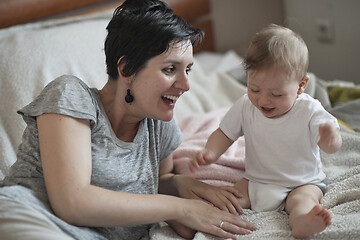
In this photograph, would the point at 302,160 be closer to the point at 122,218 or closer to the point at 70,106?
the point at 122,218

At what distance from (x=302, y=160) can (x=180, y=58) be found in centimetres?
44

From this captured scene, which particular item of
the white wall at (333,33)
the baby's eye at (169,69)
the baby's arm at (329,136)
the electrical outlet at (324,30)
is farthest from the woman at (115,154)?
the electrical outlet at (324,30)

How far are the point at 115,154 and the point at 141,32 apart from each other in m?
0.33

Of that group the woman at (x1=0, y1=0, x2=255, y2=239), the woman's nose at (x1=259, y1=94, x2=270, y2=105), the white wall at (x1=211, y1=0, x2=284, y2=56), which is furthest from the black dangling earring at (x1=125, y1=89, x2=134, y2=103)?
the white wall at (x1=211, y1=0, x2=284, y2=56)

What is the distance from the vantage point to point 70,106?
110 cm

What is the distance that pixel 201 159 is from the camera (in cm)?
126

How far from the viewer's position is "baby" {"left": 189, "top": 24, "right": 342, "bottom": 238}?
1.12m

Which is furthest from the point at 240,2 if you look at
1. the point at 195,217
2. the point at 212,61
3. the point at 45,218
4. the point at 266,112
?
the point at 45,218

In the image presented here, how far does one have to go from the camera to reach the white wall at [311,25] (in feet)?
7.47

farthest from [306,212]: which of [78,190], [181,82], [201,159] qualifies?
[78,190]

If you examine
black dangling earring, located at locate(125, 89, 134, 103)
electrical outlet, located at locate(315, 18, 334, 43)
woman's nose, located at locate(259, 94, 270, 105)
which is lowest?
electrical outlet, located at locate(315, 18, 334, 43)

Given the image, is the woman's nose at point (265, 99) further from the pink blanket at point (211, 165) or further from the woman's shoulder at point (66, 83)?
the woman's shoulder at point (66, 83)

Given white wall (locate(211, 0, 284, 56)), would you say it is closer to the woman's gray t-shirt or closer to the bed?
the bed

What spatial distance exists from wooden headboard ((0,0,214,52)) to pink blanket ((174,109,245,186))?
0.88 metres
